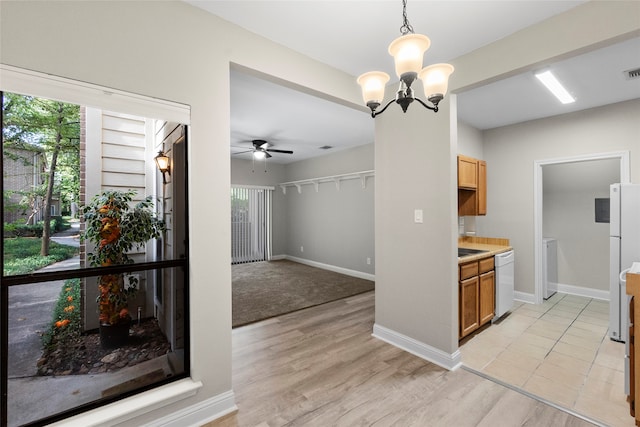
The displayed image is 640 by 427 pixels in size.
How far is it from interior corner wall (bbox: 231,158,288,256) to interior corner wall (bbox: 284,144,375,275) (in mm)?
170

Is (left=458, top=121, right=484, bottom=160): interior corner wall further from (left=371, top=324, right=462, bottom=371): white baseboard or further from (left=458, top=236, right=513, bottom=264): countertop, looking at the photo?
(left=371, top=324, right=462, bottom=371): white baseboard

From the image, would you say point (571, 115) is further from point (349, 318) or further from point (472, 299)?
point (349, 318)

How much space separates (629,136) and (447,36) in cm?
304

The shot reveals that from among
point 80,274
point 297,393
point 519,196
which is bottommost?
point 297,393

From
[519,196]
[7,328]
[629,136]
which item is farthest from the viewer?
[519,196]

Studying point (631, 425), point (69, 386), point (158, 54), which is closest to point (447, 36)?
point (158, 54)

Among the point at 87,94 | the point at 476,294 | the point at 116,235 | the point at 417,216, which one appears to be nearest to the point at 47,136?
the point at 87,94

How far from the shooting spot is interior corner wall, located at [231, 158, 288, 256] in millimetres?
7055

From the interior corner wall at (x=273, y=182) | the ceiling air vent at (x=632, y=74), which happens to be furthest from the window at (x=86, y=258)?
the interior corner wall at (x=273, y=182)

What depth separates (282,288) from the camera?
4879mm

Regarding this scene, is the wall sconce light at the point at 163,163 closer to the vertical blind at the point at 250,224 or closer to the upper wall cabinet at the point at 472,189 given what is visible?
the upper wall cabinet at the point at 472,189

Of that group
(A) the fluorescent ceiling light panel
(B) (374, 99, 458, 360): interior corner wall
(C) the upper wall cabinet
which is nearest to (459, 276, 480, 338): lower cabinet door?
(B) (374, 99, 458, 360): interior corner wall

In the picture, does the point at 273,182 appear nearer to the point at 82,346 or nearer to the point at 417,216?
the point at 417,216

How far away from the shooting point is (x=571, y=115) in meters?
3.77
